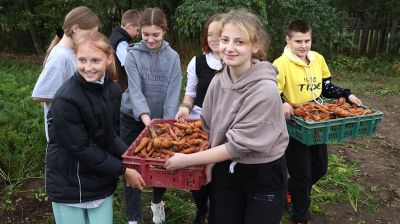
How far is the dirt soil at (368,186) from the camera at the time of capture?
4.19 meters

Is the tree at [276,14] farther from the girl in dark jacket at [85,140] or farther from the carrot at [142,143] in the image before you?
the girl in dark jacket at [85,140]

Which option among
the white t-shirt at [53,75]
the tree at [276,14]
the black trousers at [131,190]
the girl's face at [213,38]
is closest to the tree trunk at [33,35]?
the tree at [276,14]

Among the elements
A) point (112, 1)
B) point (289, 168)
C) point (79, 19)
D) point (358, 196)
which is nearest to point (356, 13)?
point (112, 1)

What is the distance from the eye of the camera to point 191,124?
10.7 ft

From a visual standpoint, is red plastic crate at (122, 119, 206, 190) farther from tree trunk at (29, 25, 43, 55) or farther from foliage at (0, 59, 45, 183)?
tree trunk at (29, 25, 43, 55)

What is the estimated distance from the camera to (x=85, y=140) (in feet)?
8.09

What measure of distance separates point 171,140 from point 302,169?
4.43 ft

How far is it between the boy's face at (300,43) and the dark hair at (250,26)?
3.73ft

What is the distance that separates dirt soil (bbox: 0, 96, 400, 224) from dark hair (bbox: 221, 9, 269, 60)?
7.49 ft

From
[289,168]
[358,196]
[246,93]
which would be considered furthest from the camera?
[358,196]

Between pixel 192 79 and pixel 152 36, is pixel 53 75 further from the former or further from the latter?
pixel 192 79

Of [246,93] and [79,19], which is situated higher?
[79,19]

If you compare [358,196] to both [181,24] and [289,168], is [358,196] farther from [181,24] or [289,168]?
[181,24]

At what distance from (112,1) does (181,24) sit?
10.6ft
